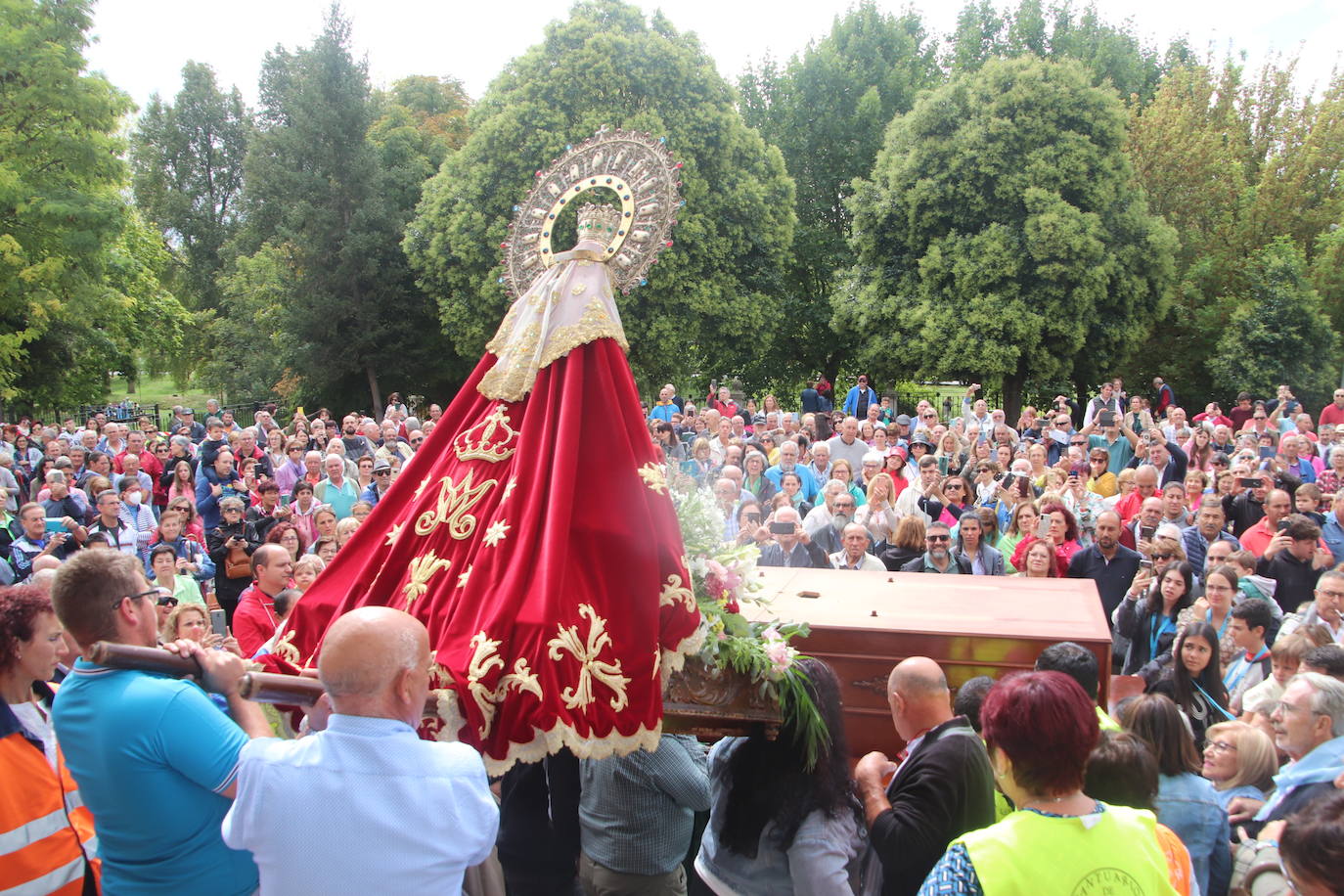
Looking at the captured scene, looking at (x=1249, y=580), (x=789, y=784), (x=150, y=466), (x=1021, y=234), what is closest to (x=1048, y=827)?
(x=789, y=784)

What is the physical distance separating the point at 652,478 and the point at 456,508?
691mm

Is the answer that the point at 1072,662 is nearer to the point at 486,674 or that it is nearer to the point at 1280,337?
the point at 486,674

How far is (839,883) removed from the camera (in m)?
2.92

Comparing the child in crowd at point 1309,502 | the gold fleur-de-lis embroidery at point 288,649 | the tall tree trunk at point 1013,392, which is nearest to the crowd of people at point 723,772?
the gold fleur-de-lis embroidery at point 288,649

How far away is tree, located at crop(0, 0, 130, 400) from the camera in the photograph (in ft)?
58.3

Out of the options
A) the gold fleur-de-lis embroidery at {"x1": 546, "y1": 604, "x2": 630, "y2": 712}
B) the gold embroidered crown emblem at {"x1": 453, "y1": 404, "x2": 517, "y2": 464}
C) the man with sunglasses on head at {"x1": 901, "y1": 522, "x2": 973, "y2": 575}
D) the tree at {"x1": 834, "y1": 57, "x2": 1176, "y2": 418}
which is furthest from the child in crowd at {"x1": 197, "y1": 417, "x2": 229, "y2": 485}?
the tree at {"x1": 834, "y1": 57, "x2": 1176, "y2": 418}

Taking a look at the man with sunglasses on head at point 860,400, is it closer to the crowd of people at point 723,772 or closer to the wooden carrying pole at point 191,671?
the crowd of people at point 723,772

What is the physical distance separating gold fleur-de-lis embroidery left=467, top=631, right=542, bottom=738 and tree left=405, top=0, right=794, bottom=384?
17.4 metres

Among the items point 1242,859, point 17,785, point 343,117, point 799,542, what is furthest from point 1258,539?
point 343,117

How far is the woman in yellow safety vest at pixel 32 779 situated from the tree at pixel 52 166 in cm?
1776

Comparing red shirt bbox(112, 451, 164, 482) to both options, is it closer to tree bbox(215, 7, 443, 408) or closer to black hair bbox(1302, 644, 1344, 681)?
tree bbox(215, 7, 443, 408)

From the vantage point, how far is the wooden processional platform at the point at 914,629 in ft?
14.3

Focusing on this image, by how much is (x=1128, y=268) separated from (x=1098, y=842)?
19.8 metres

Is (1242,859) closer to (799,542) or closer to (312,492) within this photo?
(799,542)
